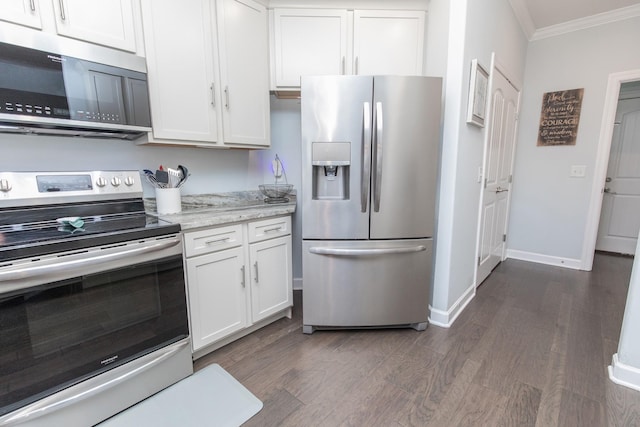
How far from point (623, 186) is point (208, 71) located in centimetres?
513

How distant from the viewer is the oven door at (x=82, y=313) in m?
1.09

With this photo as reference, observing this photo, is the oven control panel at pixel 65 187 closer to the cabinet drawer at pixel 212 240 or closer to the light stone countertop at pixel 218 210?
the light stone countertop at pixel 218 210

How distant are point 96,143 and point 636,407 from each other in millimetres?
3255

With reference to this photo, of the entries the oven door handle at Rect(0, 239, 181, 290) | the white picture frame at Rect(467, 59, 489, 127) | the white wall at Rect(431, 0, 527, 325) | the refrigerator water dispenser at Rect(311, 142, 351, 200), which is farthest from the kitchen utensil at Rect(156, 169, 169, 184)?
the white picture frame at Rect(467, 59, 489, 127)

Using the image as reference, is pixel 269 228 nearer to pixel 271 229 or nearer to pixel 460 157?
pixel 271 229

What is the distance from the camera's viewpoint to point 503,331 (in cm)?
212

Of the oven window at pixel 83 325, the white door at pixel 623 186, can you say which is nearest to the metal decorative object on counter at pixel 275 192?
the oven window at pixel 83 325

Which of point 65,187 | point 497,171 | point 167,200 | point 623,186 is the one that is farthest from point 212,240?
point 623,186

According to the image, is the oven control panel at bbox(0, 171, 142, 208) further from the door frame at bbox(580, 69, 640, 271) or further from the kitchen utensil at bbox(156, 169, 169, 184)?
the door frame at bbox(580, 69, 640, 271)

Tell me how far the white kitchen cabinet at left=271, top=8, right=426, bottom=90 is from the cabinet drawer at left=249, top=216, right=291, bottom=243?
105 cm

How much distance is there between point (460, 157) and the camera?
207cm

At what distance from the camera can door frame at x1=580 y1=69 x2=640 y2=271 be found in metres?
2.95

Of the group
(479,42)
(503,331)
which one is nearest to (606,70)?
(479,42)

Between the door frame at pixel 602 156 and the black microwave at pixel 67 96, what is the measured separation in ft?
13.9
